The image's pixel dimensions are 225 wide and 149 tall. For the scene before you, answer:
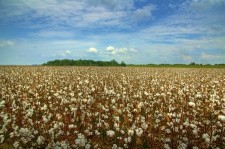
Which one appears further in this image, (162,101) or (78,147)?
(162,101)

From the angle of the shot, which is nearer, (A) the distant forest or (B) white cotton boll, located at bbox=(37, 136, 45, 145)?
(B) white cotton boll, located at bbox=(37, 136, 45, 145)

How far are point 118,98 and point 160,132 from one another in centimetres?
461

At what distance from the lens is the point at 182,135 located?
7.60 m

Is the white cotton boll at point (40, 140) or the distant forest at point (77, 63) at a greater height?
the distant forest at point (77, 63)

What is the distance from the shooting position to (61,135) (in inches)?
297

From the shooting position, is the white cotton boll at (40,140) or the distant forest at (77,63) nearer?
the white cotton boll at (40,140)

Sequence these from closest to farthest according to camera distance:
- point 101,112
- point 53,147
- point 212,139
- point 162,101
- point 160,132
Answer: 1. point 53,147
2. point 212,139
3. point 160,132
4. point 101,112
5. point 162,101

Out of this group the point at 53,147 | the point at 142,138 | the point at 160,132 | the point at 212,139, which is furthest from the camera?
the point at 160,132

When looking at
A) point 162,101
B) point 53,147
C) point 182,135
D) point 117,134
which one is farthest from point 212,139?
point 162,101

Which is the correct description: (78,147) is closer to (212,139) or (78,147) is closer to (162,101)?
(212,139)

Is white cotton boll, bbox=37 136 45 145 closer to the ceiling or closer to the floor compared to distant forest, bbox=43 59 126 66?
closer to the floor

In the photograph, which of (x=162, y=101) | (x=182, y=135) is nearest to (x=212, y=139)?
(x=182, y=135)

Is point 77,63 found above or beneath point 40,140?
above

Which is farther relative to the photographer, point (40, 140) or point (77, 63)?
point (77, 63)
